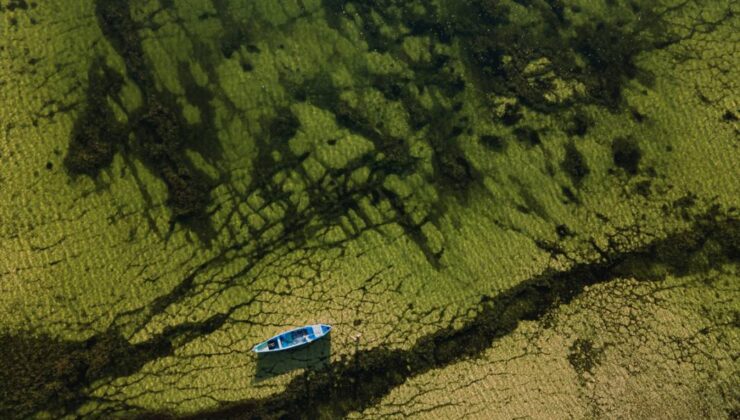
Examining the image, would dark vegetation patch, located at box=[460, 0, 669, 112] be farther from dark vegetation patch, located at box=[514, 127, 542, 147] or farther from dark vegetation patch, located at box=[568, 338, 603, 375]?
dark vegetation patch, located at box=[568, 338, 603, 375]

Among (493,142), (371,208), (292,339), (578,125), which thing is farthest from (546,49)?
(292,339)

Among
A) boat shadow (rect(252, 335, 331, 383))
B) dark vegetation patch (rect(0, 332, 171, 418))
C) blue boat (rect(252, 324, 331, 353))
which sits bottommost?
boat shadow (rect(252, 335, 331, 383))

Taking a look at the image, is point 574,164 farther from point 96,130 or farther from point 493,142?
point 96,130

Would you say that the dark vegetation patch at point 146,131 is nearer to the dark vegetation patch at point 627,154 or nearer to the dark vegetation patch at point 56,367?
the dark vegetation patch at point 56,367

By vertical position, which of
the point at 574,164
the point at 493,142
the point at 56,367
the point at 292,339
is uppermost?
the point at 493,142

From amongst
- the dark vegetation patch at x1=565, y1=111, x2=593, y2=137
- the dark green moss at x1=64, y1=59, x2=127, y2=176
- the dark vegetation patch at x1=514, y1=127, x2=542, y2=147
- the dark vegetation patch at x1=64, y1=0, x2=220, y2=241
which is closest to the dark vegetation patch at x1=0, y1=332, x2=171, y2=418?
the dark vegetation patch at x1=64, y1=0, x2=220, y2=241

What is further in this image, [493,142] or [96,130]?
[493,142]

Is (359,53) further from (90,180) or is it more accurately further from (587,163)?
(90,180)
